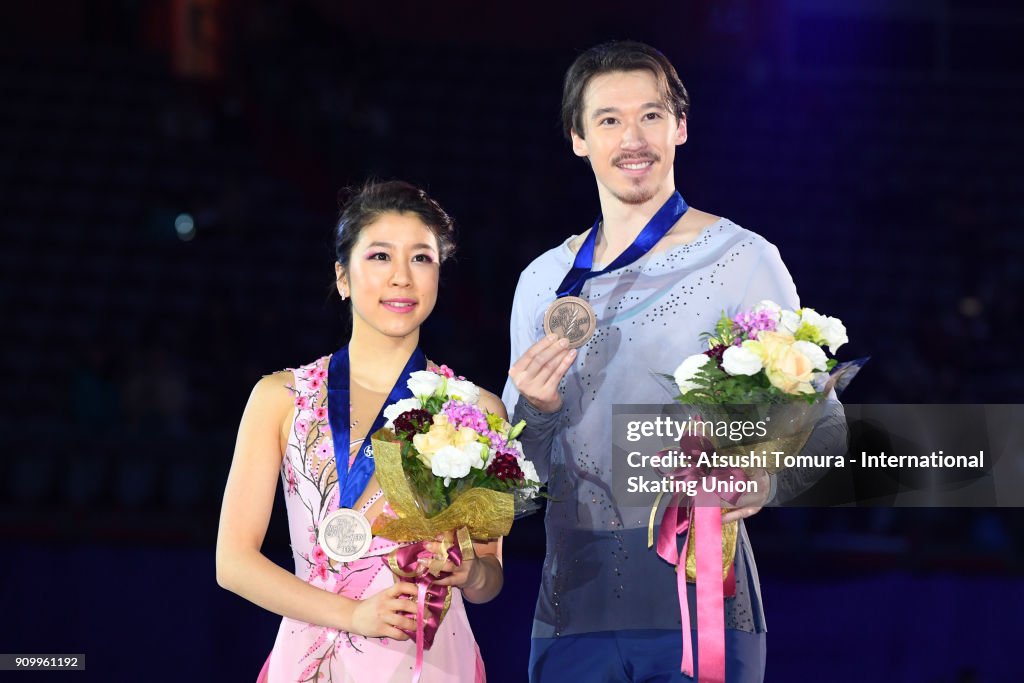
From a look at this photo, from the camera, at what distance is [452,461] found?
2.34 meters

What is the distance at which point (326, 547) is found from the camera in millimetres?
2627

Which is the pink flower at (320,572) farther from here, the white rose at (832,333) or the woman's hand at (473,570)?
the white rose at (832,333)

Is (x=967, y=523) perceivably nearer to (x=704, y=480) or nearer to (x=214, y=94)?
(x=704, y=480)

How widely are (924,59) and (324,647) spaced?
9.87 meters

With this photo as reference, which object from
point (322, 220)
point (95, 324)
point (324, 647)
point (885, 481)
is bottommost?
point (324, 647)

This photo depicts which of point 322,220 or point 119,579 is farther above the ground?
point 322,220

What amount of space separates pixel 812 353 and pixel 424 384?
720 mm

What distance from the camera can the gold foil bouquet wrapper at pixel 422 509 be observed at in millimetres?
2393

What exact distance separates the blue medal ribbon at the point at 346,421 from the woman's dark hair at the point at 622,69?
67 cm

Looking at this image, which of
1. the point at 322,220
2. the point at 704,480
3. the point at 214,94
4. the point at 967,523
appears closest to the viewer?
the point at 704,480

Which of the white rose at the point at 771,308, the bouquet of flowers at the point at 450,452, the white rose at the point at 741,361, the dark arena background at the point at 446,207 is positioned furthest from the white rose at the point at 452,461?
the dark arena background at the point at 446,207

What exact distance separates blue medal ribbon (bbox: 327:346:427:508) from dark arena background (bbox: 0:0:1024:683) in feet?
4.91

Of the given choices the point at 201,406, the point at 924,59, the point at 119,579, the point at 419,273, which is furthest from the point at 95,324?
the point at 924,59

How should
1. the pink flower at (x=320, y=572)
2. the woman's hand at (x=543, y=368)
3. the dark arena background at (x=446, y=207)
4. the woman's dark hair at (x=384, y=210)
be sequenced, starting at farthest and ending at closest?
the dark arena background at (x=446, y=207), the woman's dark hair at (x=384, y=210), the pink flower at (x=320, y=572), the woman's hand at (x=543, y=368)
